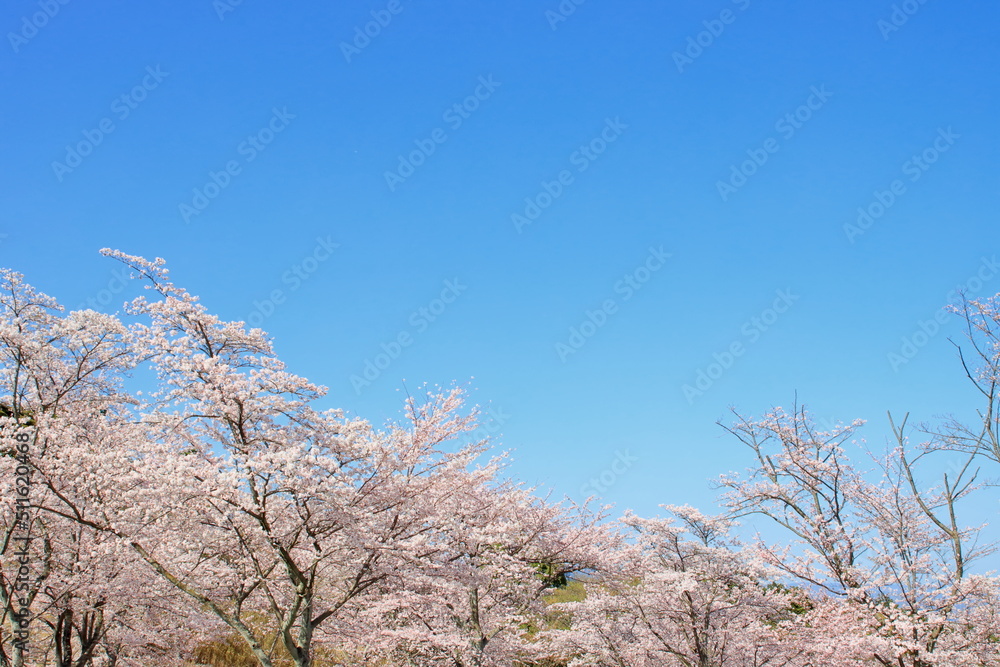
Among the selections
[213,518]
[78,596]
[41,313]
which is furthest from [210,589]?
[41,313]

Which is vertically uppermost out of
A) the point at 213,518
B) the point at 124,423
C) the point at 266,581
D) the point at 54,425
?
the point at 124,423

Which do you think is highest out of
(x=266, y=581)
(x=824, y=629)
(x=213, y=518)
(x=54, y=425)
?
(x=54, y=425)

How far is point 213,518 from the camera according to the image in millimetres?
11023

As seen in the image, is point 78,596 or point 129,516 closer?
point 129,516

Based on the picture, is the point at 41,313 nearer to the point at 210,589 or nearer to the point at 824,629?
the point at 210,589

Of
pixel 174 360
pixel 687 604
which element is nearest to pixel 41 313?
pixel 174 360

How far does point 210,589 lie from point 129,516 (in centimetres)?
315

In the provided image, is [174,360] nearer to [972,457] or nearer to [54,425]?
[54,425]

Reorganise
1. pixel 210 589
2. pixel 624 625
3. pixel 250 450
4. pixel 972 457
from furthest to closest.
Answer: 1. pixel 624 625
2. pixel 972 457
3. pixel 210 589
4. pixel 250 450

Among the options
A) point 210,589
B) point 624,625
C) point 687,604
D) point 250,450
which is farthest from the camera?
point 624,625

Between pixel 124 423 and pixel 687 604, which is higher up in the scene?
pixel 124 423

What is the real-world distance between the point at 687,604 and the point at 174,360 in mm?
17195

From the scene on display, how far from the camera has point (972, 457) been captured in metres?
16.8

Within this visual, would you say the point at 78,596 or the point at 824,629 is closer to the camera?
the point at 78,596
